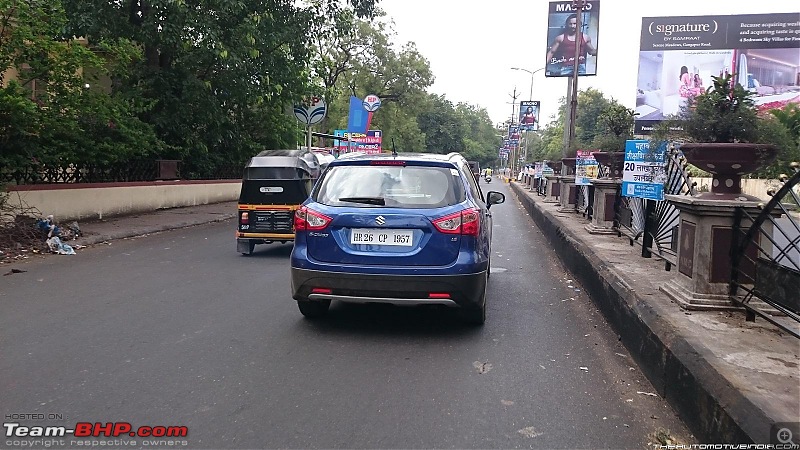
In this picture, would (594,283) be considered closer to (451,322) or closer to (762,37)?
(451,322)

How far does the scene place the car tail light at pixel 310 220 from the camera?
18.7 ft

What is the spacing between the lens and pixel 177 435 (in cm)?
363

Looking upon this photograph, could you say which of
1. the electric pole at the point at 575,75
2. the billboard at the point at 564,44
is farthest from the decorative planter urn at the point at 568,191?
the billboard at the point at 564,44

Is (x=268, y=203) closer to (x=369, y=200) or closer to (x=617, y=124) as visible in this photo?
(x=369, y=200)

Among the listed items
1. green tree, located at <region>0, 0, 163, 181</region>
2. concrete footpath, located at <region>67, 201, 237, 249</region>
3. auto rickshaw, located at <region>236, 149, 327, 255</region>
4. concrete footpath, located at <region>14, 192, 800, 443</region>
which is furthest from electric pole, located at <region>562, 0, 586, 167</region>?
concrete footpath, located at <region>14, 192, 800, 443</region>

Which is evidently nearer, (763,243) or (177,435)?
(177,435)

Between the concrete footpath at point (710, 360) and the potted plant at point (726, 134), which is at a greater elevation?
the potted plant at point (726, 134)

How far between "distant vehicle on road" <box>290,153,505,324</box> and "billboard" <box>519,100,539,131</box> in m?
45.1

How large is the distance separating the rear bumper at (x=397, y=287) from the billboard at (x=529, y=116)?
45.4 m

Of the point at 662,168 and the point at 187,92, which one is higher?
the point at 187,92

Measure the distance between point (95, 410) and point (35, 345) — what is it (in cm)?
178

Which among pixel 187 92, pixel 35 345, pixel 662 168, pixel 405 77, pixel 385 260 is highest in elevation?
pixel 405 77

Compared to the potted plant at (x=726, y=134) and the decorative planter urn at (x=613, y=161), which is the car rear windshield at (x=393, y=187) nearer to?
the potted plant at (x=726, y=134)

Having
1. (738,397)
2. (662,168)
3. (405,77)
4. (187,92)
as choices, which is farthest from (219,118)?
(405,77)
